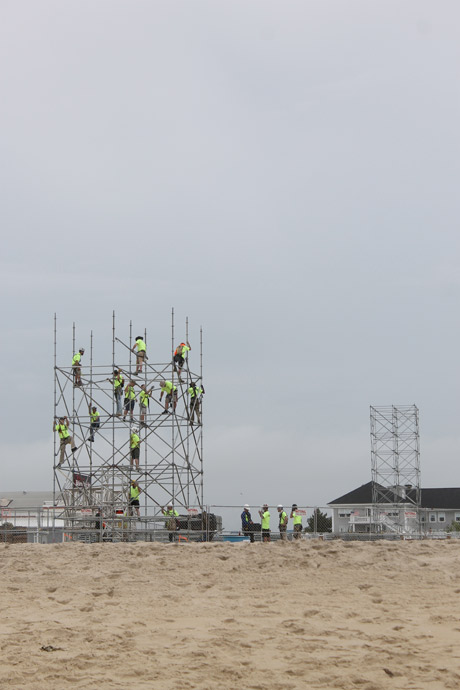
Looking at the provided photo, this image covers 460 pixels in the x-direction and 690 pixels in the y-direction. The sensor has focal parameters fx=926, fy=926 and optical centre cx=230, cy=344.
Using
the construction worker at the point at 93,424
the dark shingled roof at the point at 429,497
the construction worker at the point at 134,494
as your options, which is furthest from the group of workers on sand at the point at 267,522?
the dark shingled roof at the point at 429,497

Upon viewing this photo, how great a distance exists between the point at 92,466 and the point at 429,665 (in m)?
20.4

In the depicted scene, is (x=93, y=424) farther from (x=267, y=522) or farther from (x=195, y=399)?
(x=267, y=522)

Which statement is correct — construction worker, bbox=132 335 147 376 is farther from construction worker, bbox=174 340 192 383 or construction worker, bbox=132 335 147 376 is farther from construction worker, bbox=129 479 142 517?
construction worker, bbox=129 479 142 517

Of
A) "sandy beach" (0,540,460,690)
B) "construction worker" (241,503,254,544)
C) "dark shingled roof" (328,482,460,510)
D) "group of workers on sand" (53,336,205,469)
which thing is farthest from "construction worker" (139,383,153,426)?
"dark shingled roof" (328,482,460,510)

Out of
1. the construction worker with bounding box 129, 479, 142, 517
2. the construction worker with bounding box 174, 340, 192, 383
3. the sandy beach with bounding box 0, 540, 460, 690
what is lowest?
the sandy beach with bounding box 0, 540, 460, 690

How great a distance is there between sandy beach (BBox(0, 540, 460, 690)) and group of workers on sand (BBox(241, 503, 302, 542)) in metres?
6.45

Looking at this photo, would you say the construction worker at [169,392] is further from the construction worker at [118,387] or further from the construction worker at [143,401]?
the construction worker at [118,387]

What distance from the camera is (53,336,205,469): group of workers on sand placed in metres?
30.3

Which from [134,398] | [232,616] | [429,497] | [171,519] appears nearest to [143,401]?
[134,398]

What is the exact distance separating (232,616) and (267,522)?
1313 cm

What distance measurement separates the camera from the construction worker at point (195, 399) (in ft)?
102

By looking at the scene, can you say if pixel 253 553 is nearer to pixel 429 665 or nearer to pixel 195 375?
pixel 429 665

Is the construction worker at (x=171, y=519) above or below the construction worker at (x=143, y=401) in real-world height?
below

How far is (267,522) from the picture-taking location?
91.5 feet
